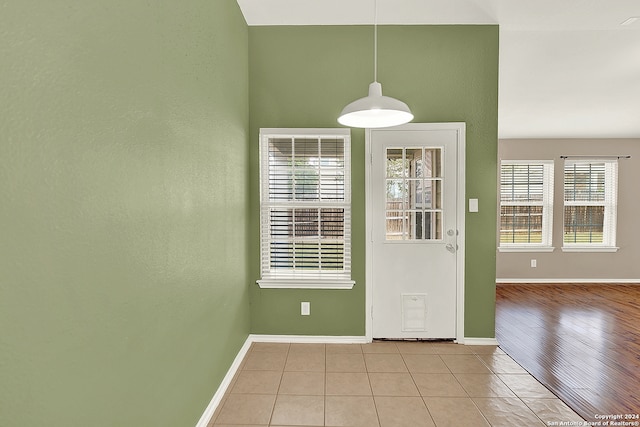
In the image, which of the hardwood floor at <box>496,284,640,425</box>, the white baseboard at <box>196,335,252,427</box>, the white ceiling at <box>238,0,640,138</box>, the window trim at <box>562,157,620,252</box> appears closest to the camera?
the white baseboard at <box>196,335,252,427</box>

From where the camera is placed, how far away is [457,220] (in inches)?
120

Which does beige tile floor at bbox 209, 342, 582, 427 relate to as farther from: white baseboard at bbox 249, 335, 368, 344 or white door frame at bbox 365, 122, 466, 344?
white door frame at bbox 365, 122, 466, 344

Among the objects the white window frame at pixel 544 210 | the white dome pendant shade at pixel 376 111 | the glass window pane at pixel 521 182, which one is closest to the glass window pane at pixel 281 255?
the white dome pendant shade at pixel 376 111

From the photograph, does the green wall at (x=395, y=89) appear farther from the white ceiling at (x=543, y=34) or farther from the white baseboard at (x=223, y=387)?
the white baseboard at (x=223, y=387)

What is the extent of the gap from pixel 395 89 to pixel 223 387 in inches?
108

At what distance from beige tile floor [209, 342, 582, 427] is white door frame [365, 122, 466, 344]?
25cm

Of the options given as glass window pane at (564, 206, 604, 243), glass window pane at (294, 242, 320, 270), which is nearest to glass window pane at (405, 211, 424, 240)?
glass window pane at (294, 242, 320, 270)

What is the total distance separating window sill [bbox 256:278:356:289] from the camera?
3064mm

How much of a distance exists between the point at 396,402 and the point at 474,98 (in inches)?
99.7

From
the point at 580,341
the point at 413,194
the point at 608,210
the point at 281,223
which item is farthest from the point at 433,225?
the point at 608,210

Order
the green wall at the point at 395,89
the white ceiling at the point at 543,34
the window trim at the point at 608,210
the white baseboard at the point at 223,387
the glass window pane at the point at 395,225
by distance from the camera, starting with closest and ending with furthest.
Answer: the white baseboard at the point at 223,387, the white ceiling at the point at 543,34, the green wall at the point at 395,89, the glass window pane at the point at 395,225, the window trim at the point at 608,210

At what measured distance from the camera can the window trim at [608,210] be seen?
232 inches

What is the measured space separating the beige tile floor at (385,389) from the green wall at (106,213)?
42 cm

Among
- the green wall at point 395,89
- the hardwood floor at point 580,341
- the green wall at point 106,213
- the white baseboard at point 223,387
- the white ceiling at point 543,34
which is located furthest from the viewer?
the green wall at point 395,89
